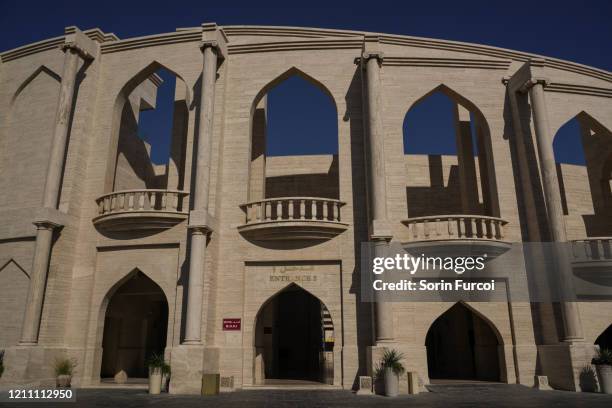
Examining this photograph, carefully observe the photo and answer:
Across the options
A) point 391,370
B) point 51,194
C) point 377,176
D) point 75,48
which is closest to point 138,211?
point 51,194

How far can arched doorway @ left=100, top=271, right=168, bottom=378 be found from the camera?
18.7 meters

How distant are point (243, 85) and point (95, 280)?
8.36 m

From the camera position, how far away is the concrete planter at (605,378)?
41.5 ft

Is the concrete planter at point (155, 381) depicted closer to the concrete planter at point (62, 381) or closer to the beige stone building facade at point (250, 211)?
the beige stone building facade at point (250, 211)

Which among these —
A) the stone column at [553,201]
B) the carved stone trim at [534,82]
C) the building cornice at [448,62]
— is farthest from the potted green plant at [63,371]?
the carved stone trim at [534,82]

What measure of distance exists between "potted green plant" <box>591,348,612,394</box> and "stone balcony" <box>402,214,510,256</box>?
3898mm

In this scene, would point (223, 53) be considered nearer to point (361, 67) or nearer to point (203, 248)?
point (361, 67)

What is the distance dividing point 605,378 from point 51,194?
1715 centimetres

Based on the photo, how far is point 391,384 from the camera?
12.4 meters

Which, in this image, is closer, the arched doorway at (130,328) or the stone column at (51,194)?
the stone column at (51,194)

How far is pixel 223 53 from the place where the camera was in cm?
1664

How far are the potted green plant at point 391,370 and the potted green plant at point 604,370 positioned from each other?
534 centimetres

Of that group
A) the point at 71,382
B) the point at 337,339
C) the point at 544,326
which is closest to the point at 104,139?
the point at 71,382

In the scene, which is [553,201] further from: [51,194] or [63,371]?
[51,194]
